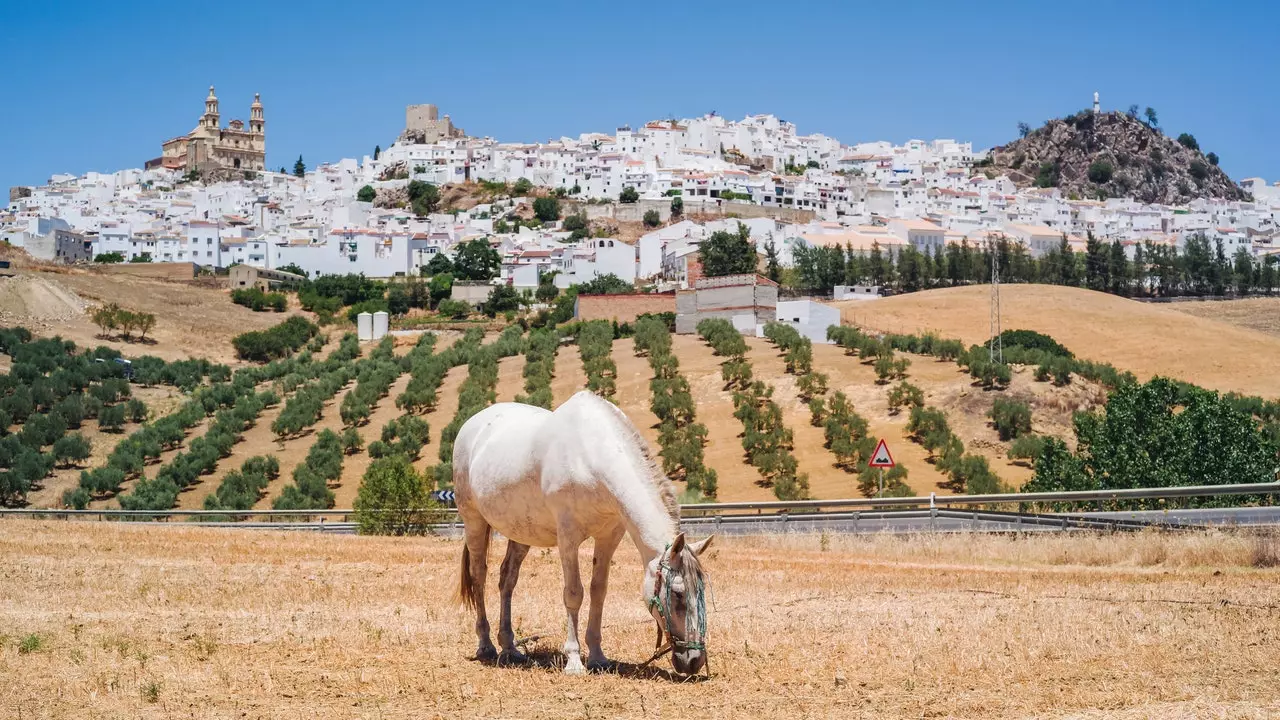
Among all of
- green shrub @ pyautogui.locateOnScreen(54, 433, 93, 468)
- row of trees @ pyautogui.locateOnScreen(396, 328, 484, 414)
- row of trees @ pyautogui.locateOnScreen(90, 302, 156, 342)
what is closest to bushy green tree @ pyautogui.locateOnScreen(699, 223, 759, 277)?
row of trees @ pyautogui.locateOnScreen(396, 328, 484, 414)

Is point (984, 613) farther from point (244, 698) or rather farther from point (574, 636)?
point (244, 698)

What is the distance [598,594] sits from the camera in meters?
10.7

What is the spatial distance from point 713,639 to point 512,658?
1922 mm

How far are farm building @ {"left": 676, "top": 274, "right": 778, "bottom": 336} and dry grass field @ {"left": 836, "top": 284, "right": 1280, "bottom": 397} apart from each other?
14.6m

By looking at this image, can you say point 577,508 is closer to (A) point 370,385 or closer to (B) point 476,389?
(B) point 476,389

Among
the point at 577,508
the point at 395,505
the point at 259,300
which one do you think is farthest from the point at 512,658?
the point at 259,300

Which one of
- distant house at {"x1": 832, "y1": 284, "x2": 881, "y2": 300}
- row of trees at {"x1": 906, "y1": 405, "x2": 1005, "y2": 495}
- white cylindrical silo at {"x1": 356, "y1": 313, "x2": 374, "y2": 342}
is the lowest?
row of trees at {"x1": 906, "y1": 405, "x2": 1005, "y2": 495}

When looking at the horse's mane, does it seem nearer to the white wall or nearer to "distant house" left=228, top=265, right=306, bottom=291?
the white wall

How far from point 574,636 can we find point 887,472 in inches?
1409

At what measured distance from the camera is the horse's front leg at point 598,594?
10.5 m

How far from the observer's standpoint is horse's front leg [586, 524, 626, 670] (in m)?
10.5

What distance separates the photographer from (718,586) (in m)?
16.2

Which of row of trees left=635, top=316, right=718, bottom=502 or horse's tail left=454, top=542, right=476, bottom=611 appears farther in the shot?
row of trees left=635, top=316, right=718, bottom=502

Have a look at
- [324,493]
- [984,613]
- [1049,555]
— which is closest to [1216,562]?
[1049,555]
